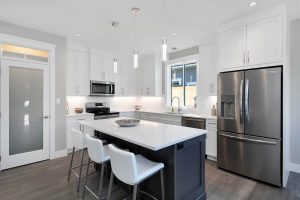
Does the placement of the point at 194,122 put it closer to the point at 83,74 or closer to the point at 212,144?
the point at 212,144

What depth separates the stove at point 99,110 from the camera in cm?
480

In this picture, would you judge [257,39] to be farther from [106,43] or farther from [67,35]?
[67,35]

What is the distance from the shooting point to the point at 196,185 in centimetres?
218

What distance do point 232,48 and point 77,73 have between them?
151 inches

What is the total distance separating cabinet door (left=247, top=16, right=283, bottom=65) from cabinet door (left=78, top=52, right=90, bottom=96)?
13.1 ft

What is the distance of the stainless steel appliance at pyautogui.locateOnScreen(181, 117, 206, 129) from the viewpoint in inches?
147

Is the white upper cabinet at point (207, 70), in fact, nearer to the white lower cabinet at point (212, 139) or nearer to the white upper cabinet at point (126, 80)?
the white lower cabinet at point (212, 139)

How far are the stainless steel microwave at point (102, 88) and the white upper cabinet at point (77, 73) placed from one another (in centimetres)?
14

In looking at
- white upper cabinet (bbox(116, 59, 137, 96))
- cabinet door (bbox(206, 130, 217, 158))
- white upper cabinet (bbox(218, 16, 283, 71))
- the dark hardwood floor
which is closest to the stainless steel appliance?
cabinet door (bbox(206, 130, 217, 158))

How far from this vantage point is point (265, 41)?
269cm

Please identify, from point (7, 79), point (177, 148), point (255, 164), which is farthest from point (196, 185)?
point (7, 79)

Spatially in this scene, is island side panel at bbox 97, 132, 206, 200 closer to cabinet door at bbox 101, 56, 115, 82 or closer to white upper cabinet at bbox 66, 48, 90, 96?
white upper cabinet at bbox 66, 48, 90, 96

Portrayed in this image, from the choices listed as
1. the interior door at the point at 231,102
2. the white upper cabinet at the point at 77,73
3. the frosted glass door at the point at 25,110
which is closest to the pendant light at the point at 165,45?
the interior door at the point at 231,102

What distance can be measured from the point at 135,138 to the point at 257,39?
2.57 metres
